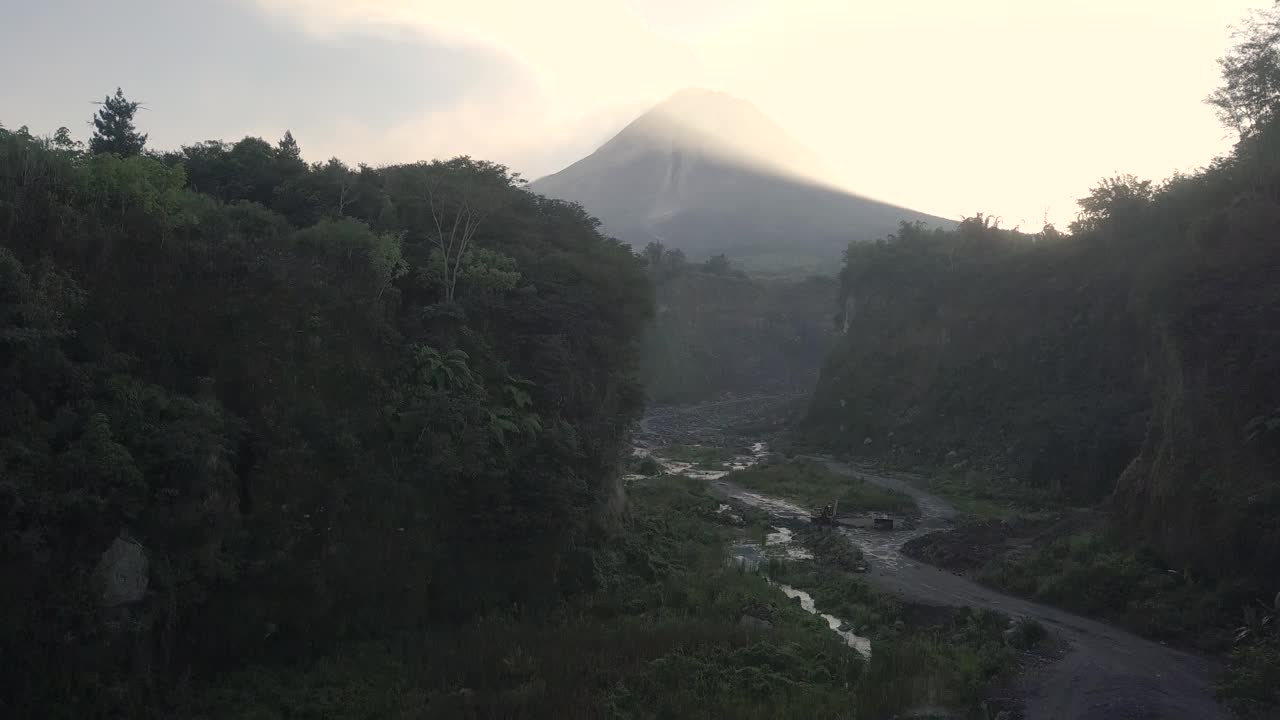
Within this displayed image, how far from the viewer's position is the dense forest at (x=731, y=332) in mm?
115375

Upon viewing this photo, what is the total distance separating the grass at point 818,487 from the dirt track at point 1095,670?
15.1m

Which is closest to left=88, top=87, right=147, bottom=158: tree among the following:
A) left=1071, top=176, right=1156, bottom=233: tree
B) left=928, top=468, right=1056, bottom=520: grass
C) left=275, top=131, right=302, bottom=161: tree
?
left=275, top=131, right=302, bottom=161: tree

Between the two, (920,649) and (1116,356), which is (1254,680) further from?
(1116,356)

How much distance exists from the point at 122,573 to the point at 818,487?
133ft

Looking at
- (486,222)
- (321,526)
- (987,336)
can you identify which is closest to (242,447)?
(321,526)

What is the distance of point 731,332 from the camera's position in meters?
125

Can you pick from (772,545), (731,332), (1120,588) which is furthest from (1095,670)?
(731,332)

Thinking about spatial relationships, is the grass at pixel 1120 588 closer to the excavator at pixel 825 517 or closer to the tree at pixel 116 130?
the excavator at pixel 825 517

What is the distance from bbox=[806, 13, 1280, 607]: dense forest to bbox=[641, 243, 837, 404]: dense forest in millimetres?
25954

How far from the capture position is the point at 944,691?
17.6 m

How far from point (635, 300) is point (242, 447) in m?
17.6

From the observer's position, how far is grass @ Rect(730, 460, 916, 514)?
43.8 m

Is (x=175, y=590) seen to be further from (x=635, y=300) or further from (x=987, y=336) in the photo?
(x=987, y=336)

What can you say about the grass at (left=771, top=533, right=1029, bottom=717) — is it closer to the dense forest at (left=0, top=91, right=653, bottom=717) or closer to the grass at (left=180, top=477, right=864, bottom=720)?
the grass at (left=180, top=477, right=864, bottom=720)
